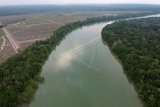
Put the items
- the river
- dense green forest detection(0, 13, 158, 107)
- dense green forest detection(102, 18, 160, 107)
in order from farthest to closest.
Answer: the river
dense green forest detection(102, 18, 160, 107)
dense green forest detection(0, 13, 158, 107)

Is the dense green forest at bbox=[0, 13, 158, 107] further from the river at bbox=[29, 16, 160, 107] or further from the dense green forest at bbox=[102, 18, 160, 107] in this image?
the dense green forest at bbox=[102, 18, 160, 107]

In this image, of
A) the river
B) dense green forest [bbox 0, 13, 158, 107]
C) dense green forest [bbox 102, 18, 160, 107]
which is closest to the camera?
dense green forest [bbox 0, 13, 158, 107]

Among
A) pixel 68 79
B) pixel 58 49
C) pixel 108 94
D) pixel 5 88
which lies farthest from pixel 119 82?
pixel 58 49

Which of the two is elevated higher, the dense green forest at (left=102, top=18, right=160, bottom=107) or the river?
the dense green forest at (left=102, top=18, right=160, bottom=107)

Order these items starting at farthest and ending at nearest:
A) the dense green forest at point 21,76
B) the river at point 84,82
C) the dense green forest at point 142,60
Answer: the river at point 84,82 → the dense green forest at point 142,60 → the dense green forest at point 21,76

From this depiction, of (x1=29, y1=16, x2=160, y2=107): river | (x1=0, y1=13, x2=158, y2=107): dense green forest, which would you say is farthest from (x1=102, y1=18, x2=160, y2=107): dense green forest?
(x1=0, y1=13, x2=158, y2=107): dense green forest

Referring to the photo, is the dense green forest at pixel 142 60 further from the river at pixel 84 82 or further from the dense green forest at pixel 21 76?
the dense green forest at pixel 21 76

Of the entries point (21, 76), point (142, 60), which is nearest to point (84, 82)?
point (21, 76)

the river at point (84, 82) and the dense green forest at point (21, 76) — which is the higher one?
the dense green forest at point (21, 76)

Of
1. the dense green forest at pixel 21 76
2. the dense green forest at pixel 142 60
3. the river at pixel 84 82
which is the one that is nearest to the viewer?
the dense green forest at pixel 21 76

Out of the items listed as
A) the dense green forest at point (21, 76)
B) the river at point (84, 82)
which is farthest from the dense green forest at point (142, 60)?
the dense green forest at point (21, 76)
